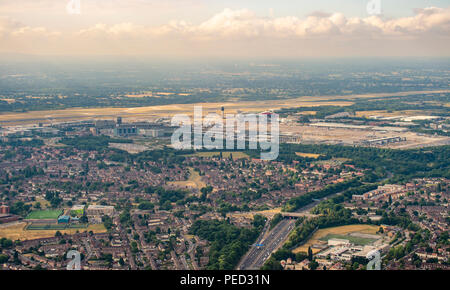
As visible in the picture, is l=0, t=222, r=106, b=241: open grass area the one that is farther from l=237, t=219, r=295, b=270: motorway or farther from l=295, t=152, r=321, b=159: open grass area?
l=295, t=152, r=321, b=159: open grass area

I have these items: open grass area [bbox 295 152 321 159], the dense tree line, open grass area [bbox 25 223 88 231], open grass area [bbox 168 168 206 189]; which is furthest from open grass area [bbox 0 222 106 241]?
open grass area [bbox 295 152 321 159]

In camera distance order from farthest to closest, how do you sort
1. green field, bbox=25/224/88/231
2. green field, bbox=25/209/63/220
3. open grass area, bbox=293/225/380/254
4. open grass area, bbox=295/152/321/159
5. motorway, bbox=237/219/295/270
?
open grass area, bbox=295/152/321/159 → green field, bbox=25/209/63/220 → green field, bbox=25/224/88/231 → open grass area, bbox=293/225/380/254 → motorway, bbox=237/219/295/270

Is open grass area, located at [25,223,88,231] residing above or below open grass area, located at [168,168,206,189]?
above

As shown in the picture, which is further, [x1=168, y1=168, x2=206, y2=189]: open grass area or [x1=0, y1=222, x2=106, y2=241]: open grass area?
[x1=168, y1=168, x2=206, y2=189]: open grass area

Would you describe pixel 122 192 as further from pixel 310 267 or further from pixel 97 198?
pixel 310 267

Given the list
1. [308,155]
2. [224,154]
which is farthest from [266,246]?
[308,155]

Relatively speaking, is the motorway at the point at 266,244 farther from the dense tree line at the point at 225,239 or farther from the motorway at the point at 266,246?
the dense tree line at the point at 225,239

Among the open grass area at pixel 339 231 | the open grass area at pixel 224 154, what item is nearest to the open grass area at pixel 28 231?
the open grass area at pixel 339 231
